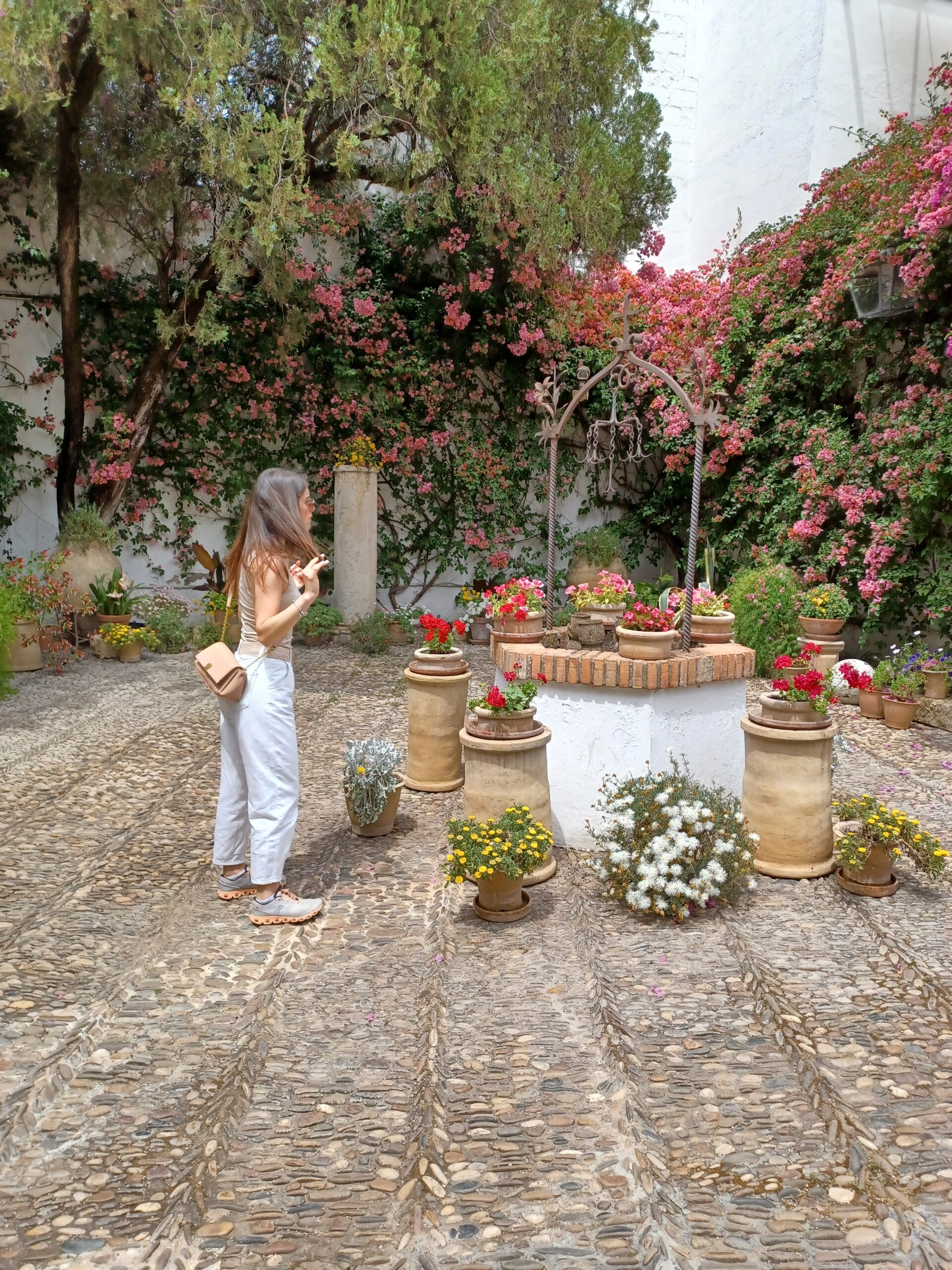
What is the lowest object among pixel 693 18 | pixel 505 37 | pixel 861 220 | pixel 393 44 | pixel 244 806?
pixel 244 806

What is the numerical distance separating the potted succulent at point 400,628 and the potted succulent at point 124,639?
2.60 meters

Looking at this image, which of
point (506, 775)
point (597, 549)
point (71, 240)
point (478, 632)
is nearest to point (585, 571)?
point (597, 549)

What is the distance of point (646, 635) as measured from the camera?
160 inches

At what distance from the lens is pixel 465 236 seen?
34.1 ft

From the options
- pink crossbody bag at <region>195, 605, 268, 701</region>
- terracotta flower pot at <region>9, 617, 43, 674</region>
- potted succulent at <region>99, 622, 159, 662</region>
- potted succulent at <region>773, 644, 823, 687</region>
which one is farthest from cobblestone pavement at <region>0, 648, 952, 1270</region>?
potted succulent at <region>99, 622, 159, 662</region>

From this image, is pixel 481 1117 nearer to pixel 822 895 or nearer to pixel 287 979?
pixel 287 979

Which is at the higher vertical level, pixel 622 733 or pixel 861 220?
pixel 861 220

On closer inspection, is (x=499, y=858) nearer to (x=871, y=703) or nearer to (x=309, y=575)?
(x=309, y=575)

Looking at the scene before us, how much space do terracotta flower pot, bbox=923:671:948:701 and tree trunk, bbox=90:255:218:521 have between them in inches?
318

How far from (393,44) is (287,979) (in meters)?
7.00

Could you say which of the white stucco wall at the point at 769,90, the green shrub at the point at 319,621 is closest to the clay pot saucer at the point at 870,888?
the green shrub at the point at 319,621

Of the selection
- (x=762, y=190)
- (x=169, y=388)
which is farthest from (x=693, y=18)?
(x=169, y=388)

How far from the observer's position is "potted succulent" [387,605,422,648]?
9727 mm

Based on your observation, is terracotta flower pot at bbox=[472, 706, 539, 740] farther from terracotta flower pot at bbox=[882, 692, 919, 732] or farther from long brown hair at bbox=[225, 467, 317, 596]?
terracotta flower pot at bbox=[882, 692, 919, 732]
